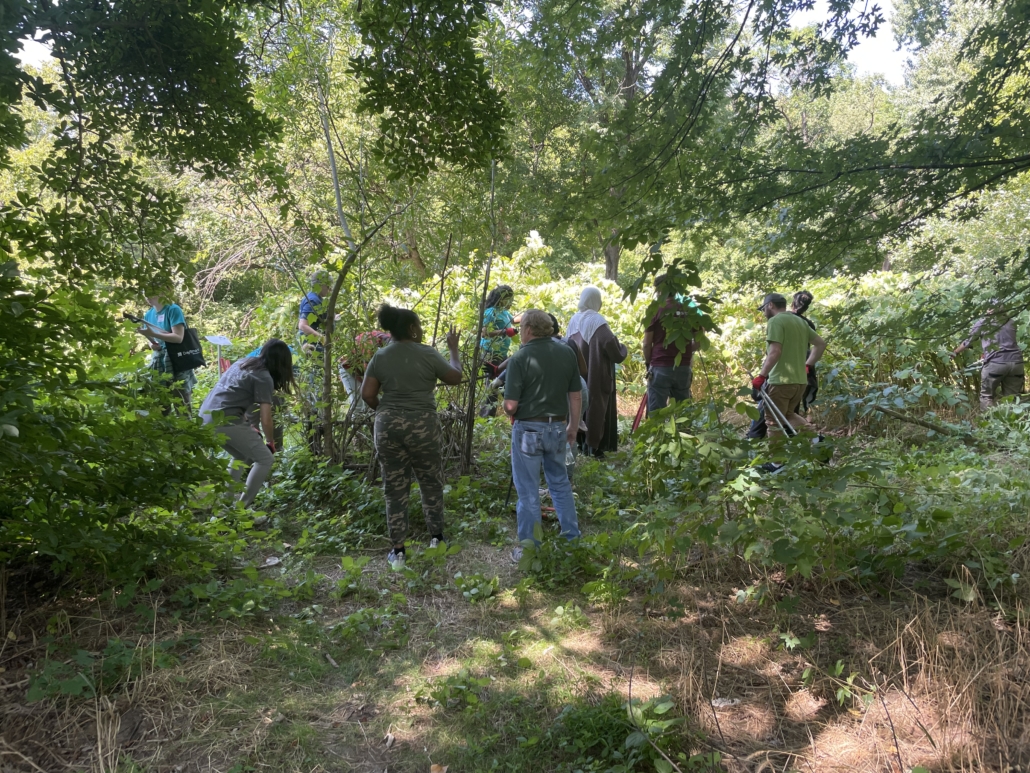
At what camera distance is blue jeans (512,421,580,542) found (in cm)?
436

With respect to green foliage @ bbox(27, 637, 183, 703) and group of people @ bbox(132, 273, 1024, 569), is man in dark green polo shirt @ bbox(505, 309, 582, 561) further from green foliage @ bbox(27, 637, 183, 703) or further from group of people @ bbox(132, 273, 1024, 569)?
green foliage @ bbox(27, 637, 183, 703)

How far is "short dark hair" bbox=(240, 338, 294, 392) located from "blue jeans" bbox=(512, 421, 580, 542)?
6.89ft

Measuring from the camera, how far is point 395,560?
4.39 m

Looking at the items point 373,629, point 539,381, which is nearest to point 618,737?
point 373,629

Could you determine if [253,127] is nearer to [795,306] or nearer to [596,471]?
[596,471]

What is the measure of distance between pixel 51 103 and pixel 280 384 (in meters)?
2.66

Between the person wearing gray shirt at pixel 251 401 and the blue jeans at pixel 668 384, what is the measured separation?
3.58m

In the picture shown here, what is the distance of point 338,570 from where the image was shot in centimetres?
442

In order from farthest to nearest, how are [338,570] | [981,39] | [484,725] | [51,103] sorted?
[338,570] → [981,39] → [51,103] → [484,725]

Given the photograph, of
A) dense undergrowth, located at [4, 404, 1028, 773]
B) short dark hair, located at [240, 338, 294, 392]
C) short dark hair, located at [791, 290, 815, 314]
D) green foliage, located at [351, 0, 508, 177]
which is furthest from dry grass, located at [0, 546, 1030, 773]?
short dark hair, located at [791, 290, 815, 314]

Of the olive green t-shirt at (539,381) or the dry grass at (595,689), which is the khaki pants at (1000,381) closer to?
the dry grass at (595,689)

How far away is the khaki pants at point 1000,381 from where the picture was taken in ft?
23.8

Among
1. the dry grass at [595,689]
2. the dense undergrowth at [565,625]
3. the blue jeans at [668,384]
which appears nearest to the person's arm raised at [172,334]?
the dense undergrowth at [565,625]

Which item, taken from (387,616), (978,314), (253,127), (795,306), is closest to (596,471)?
(795,306)
